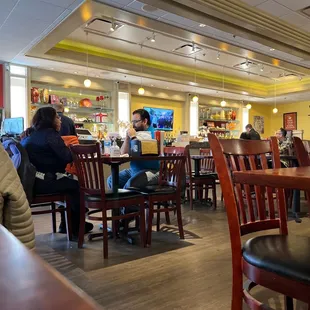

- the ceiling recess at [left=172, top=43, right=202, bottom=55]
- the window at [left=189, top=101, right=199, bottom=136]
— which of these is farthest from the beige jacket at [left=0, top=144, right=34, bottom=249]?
the window at [left=189, top=101, right=199, bottom=136]

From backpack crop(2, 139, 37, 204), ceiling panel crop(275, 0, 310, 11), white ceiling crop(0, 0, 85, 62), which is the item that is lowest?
backpack crop(2, 139, 37, 204)

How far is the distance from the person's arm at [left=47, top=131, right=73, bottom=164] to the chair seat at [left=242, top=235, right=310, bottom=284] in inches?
82.8

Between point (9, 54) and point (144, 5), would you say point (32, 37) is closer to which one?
point (9, 54)

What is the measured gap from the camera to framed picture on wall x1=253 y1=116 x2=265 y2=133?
12.6 metres

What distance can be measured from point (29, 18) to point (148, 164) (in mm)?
2951

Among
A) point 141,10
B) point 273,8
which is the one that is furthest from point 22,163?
point 273,8

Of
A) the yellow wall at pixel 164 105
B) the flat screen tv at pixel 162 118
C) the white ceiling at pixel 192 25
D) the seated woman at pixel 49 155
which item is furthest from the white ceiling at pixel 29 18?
the flat screen tv at pixel 162 118

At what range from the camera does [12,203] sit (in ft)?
4.70

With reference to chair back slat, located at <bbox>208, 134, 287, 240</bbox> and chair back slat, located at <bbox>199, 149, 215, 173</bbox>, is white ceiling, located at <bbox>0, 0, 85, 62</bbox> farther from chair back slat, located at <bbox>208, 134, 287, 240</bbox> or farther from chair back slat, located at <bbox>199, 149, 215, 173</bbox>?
chair back slat, located at <bbox>208, 134, 287, 240</bbox>

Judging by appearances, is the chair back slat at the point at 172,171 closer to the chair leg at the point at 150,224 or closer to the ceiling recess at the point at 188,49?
the chair leg at the point at 150,224

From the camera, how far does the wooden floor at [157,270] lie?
1.88 metres

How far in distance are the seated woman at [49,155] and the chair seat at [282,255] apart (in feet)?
6.94

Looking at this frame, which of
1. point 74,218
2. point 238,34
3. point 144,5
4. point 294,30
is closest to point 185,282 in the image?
point 74,218

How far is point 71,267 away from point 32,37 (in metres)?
4.35
